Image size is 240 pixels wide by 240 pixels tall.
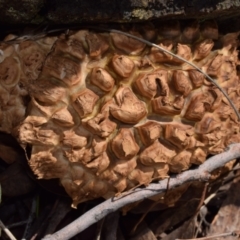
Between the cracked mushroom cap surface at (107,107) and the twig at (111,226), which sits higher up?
the cracked mushroom cap surface at (107,107)

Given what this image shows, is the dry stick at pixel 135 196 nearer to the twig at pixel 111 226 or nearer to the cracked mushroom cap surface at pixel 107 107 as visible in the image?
the cracked mushroom cap surface at pixel 107 107

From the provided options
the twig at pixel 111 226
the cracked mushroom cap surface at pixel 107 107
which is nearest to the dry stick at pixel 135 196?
the cracked mushroom cap surface at pixel 107 107

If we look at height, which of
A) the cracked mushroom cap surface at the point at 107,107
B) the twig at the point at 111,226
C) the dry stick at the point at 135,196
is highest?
the cracked mushroom cap surface at the point at 107,107

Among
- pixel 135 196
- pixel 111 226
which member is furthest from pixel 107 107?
pixel 111 226

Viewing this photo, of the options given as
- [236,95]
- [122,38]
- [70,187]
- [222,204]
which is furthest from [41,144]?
[222,204]

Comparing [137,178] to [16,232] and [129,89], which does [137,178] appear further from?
[16,232]

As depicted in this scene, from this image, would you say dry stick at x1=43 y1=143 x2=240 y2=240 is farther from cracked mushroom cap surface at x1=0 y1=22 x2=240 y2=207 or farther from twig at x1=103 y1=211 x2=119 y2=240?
twig at x1=103 y1=211 x2=119 y2=240

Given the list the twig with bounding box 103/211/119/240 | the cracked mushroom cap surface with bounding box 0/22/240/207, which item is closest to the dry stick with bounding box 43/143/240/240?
the cracked mushroom cap surface with bounding box 0/22/240/207
